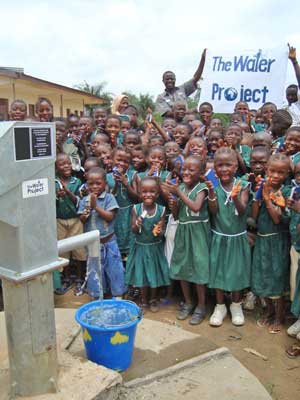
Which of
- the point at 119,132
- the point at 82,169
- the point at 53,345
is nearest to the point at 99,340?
the point at 53,345

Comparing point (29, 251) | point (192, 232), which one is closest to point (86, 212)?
point (192, 232)

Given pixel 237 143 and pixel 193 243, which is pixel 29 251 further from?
pixel 237 143

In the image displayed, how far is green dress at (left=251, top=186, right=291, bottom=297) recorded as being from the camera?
3.30m

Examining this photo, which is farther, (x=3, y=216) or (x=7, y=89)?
(x=7, y=89)

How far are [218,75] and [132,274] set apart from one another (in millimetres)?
4354

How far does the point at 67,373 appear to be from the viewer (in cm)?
154

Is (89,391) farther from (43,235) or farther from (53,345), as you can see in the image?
(43,235)

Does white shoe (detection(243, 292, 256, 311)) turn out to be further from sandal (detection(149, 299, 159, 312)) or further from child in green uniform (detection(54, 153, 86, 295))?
child in green uniform (detection(54, 153, 86, 295))

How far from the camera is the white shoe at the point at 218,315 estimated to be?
3.44 m

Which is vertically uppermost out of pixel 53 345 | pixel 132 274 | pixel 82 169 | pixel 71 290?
pixel 82 169

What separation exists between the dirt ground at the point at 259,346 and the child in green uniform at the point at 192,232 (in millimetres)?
191

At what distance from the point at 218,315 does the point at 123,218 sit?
128 cm

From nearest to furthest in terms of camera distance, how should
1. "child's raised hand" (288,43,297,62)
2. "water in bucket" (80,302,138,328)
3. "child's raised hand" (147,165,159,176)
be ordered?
"water in bucket" (80,302,138,328), "child's raised hand" (147,165,159,176), "child's raised hand" (288,43,297,62)

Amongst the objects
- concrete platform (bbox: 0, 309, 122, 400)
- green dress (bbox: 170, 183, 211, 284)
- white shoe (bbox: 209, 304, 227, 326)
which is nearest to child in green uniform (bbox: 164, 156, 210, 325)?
green dress (bbox: 170, 183, 211, 284)
